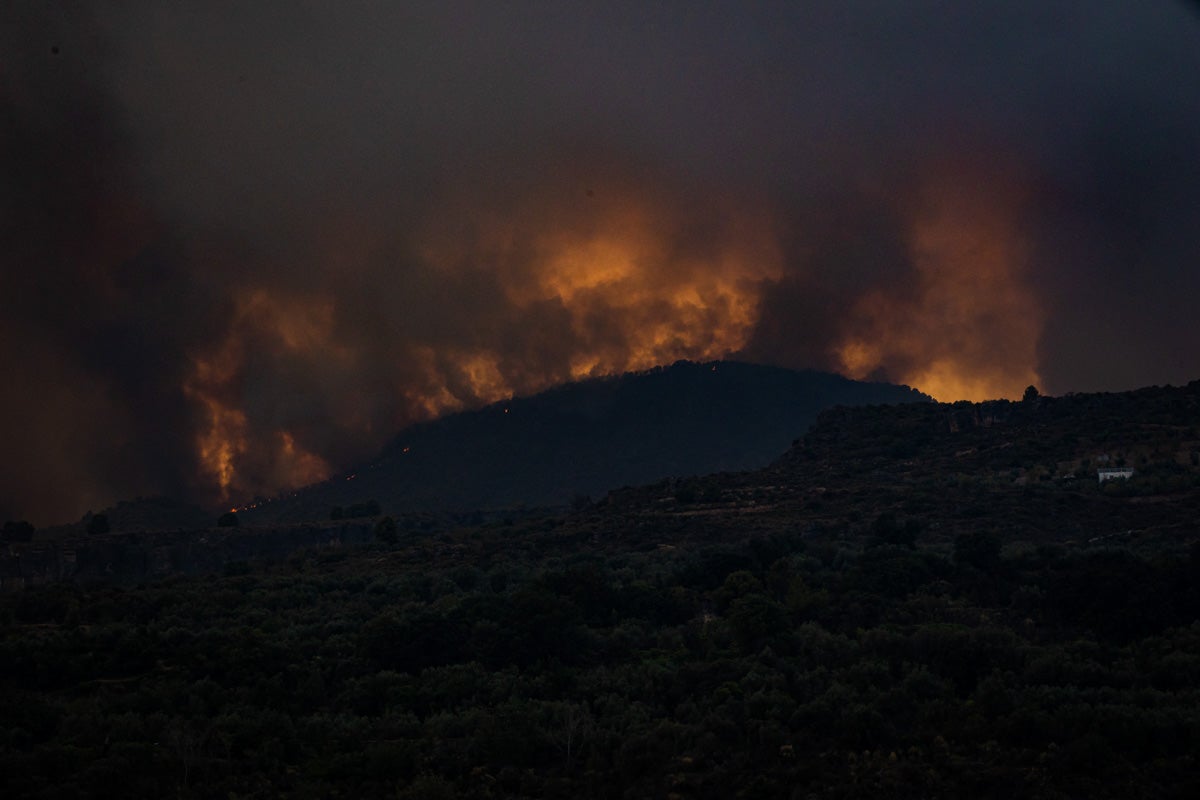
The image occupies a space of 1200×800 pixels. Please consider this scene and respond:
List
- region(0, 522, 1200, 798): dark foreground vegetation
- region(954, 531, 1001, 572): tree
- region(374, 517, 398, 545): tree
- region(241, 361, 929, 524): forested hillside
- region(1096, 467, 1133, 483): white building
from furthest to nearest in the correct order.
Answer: region(241, 361, 929, 524): forested hillside, region(374, 517, 398, 545): tree, region(1096, 467, 1133, 483): white building, region(954, 531, 1001, 572): tree, region(0, 522, 1200, 798): dark foreground vegetation

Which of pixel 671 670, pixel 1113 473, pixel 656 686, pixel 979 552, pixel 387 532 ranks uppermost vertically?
pixel 387 532

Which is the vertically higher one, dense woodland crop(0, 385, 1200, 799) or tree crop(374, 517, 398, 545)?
tree crop(374, 517, 398, 545)

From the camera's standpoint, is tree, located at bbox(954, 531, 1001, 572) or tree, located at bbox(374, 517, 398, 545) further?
tree, located at bbox(374, 517, 398, 545)

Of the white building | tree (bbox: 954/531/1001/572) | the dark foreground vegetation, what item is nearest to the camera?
the dark foreground vegetation

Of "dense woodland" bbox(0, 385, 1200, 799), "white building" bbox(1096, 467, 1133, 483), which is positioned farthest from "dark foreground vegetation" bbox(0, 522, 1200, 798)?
"white building" bbox(1096, 467, 1133, 483)

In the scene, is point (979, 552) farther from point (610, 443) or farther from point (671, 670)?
point (610, 443)

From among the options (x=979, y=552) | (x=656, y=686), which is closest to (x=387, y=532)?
(x=979, y=552)

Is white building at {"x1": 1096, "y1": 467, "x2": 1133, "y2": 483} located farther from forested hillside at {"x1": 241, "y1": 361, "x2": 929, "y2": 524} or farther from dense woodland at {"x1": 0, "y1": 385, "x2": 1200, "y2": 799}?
forested hillside at {"x1": 241, "y1": 361, "x2": 929, "y2": 524}

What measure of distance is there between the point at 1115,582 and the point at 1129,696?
1221 cm

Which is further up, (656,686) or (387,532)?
(387,532)

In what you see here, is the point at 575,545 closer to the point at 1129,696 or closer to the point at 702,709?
the point at 702,709

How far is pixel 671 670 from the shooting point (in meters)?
39.5

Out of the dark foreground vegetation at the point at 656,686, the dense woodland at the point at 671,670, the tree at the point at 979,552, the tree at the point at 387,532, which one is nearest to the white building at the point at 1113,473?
the dense woodland at the point at 671,670

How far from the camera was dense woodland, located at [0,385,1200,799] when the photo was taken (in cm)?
2925
